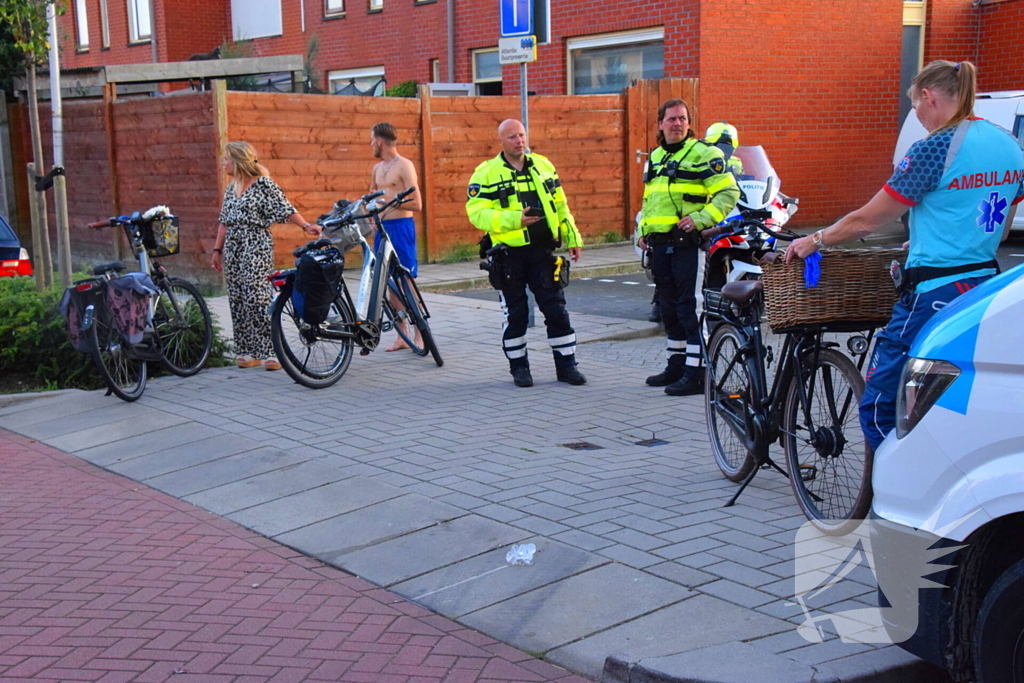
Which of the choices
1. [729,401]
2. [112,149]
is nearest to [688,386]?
[729,401]

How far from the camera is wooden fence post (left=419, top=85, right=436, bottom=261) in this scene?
50.6ft

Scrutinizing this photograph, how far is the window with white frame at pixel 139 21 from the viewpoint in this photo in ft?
97.5

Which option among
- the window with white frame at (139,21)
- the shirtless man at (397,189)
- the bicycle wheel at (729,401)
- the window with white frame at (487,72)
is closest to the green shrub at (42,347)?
the shirtless man at (397,189)

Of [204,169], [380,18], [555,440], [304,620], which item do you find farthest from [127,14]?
[304,620]

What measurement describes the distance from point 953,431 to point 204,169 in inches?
485

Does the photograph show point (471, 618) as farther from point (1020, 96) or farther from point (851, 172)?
point (851, 172)

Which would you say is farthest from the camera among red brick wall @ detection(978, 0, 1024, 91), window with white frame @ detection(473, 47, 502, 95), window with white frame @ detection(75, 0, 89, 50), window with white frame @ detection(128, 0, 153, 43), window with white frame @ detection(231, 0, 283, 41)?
window with white frame @ detection(75, 0, 89, 50)

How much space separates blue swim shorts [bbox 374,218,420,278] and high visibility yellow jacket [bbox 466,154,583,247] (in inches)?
71.4

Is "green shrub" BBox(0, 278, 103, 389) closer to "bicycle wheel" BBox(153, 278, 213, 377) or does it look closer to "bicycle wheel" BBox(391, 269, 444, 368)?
"bicycle wheel" BBox(153, 278, 213, 377)

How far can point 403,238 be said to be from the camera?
993cm

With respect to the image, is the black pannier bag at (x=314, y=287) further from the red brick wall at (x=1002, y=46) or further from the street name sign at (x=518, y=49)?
the red brick wall at (x=1002, y=46)

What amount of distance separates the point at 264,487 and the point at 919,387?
3.85 m

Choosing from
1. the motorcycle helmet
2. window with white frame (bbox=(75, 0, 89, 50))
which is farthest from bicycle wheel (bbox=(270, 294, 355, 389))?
window with white frame (bbox=(75, 0, 89, 50))

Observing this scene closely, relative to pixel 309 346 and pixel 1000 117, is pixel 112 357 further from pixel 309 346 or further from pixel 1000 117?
pixel 1000 117
